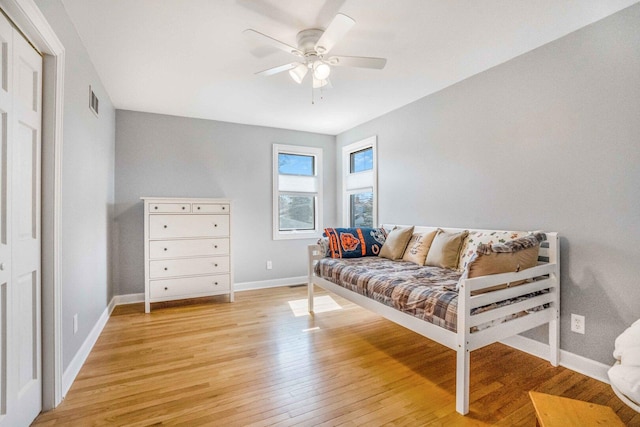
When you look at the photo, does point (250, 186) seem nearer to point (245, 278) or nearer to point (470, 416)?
point (245, 278)

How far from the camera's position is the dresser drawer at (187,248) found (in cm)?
341

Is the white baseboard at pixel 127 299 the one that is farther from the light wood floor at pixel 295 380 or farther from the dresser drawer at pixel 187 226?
the dresser drawer at pixel 187 226

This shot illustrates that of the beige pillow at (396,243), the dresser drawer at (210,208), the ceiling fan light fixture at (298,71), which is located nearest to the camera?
the ceiling fan light fixture at (298,71)

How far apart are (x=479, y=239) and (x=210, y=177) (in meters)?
3.33

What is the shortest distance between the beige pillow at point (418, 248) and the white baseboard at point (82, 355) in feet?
9.12

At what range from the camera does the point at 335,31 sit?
1841 mm

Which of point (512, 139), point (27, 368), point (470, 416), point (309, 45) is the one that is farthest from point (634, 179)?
point (27, 368)

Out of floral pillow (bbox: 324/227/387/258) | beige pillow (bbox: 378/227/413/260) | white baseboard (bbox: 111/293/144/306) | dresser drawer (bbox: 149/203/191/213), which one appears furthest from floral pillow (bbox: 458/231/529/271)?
white baseboard (bbox: 111/293/144/306)

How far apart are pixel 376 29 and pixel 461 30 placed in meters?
0.59

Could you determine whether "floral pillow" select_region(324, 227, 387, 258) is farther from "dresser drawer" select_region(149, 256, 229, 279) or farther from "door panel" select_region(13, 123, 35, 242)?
"door panel" select_region(13, 123, 35, 242)

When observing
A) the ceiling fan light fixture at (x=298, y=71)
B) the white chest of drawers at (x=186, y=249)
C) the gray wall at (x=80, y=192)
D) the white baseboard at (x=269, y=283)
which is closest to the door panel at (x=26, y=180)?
the gray wall at (x=80, y=192)

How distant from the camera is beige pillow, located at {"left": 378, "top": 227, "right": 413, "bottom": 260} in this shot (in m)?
3.22

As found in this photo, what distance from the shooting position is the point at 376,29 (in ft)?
6.95

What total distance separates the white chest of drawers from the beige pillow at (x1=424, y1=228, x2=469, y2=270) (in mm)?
2351
